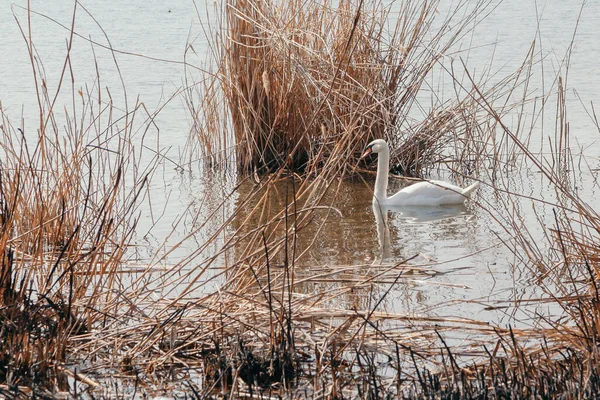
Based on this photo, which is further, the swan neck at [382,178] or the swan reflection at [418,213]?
the swan neck at [382,178]

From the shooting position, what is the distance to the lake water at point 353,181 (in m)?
5.21

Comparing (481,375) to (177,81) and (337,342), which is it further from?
(177,81)

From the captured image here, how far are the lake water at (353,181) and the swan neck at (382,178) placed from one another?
0.12 metres

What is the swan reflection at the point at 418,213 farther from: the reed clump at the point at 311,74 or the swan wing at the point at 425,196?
the reed clump at the point at 311,74

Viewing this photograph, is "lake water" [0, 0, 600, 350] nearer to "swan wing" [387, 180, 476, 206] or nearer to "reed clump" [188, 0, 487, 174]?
"swan wing" [387, 180, 476, 206]

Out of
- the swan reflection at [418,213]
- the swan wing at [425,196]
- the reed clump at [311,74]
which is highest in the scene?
the reed clump at [311,74]

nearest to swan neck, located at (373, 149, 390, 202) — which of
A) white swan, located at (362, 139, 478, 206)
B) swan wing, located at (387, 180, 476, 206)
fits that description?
white swan, located at (362, 139, 478, 206)

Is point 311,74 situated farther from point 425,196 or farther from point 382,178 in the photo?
point 425,196

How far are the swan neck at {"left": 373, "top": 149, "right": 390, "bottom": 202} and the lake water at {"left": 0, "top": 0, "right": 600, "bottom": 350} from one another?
12cm

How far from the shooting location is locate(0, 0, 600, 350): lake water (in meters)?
5.21

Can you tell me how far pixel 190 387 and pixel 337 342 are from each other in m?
0.61

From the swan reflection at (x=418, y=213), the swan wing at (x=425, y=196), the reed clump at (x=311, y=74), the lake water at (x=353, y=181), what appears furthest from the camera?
the reed clump at (x=311, y=74)

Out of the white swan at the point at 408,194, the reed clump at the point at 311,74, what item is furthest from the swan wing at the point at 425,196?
the reed clump at the point at 311,74

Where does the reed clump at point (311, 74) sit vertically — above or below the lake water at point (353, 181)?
above
